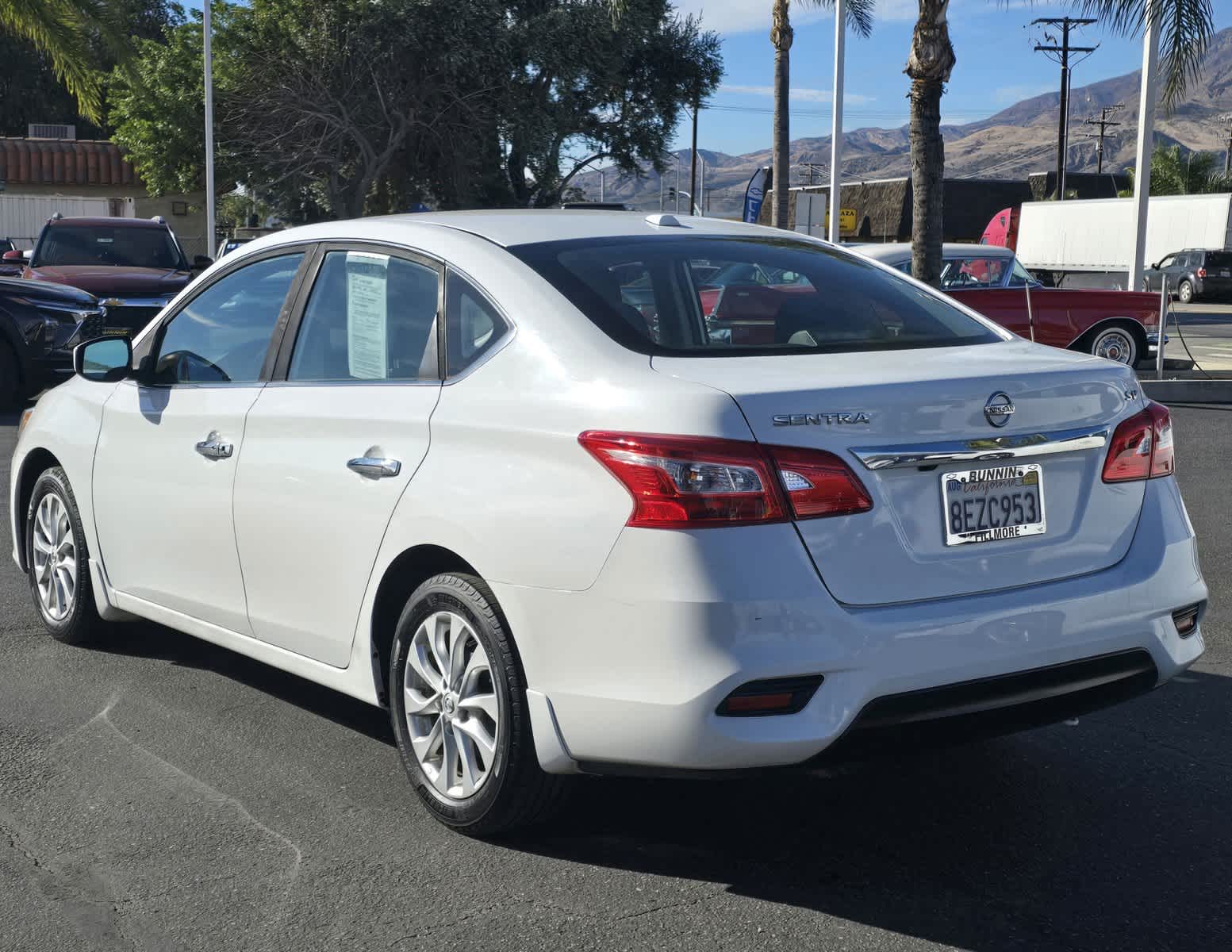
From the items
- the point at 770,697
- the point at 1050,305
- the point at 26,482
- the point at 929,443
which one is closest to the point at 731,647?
the point at 770,697

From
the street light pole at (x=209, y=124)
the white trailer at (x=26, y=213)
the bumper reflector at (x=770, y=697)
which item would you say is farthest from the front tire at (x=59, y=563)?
the white trailer at (x=26, y=213)

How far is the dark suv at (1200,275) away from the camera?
4038cm

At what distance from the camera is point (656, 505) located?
10.8 feet

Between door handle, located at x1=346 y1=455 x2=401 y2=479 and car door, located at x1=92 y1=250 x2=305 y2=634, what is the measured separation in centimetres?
67

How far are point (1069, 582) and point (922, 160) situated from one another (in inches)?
590

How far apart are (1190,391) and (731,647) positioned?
14162 millimetres

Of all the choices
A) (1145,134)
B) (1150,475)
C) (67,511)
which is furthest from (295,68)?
(1150,475)

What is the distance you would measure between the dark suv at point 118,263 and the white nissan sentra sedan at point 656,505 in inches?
453

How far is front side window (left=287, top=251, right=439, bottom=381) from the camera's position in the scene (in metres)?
4.15

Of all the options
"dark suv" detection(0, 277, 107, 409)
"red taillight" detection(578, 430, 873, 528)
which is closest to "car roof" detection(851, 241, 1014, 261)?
"dark suv" detection(0, 277, 107, 409)

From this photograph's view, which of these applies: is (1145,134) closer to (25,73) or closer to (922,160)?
(922,160)

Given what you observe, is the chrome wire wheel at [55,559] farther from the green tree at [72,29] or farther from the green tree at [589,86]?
the green tree at [589,86]

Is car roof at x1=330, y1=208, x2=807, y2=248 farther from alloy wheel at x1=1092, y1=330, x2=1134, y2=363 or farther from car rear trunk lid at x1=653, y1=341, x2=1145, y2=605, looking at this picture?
alloy wheel at x1=1092, y1=330, x2=1134, y2=363

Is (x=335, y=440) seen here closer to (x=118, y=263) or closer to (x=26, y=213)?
(x=118, y=263)
